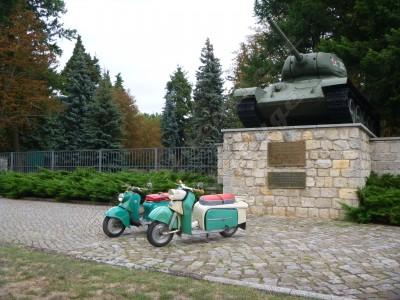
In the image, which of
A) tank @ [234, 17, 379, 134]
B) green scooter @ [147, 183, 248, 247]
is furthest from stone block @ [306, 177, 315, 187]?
green scooter @ [147, 183, 248, 247]

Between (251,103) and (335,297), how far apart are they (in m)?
7.92

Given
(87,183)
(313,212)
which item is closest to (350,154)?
(313,212)

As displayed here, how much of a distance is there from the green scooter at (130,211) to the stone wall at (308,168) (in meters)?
3.62

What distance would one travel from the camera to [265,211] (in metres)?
10.4

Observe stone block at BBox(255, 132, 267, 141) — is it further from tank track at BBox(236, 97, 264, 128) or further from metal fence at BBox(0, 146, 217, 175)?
metal fence at BBox(0, 146, 217, 175)

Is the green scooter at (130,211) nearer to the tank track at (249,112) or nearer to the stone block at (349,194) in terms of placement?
the stone block at (349,194)

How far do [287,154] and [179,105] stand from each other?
34123 mm

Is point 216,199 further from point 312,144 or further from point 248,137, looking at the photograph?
point 248,137

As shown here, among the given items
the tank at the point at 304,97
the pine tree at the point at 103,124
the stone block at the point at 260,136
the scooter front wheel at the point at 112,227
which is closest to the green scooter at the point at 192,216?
the scooter front wheel at the point at 112,227

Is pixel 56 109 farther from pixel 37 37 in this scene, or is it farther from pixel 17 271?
pixel 17 271

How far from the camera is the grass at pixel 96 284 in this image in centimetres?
397

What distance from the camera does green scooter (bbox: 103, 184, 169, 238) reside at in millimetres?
7246

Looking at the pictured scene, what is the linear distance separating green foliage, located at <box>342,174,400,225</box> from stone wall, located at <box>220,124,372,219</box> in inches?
11.0

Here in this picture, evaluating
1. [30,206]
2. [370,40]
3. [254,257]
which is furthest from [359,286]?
[370,40]
